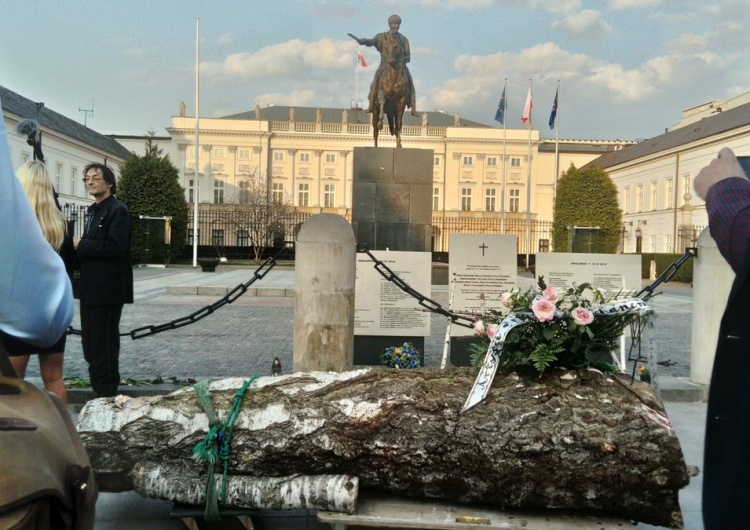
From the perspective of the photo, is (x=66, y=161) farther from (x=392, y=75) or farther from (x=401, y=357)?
(x=401, y=357)

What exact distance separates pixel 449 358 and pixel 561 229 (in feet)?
148

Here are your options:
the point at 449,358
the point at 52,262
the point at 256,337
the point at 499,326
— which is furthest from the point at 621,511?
the point at 256,337

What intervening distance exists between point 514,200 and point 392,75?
7046cm

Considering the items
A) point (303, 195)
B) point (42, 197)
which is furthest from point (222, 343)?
point (303, 195)

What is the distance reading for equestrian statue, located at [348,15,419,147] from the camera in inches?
460

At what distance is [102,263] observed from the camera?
5402 millimetres

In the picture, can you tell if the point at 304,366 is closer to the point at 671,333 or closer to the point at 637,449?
the point at 637,449

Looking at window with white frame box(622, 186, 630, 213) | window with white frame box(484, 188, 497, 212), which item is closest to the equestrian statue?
window with white frame box(622, 186, 630, 213)

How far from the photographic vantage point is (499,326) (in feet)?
13.1

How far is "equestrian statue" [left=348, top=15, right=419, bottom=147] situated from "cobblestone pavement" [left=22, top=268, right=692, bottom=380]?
168 inches

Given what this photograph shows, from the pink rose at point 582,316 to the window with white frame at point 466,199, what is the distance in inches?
3016

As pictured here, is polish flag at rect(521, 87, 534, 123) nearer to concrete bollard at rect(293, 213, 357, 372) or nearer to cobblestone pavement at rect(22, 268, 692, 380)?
cobblestone pavement at rect(22, 268, 692, 380)

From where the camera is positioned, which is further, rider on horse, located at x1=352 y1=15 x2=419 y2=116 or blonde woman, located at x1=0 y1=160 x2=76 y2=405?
rider on horse, located at x1=352 y1=15 x2=419 y2=116

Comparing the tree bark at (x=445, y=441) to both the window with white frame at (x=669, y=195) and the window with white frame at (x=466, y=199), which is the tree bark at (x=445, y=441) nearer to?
the window with white frame at (x=669, y=195)
